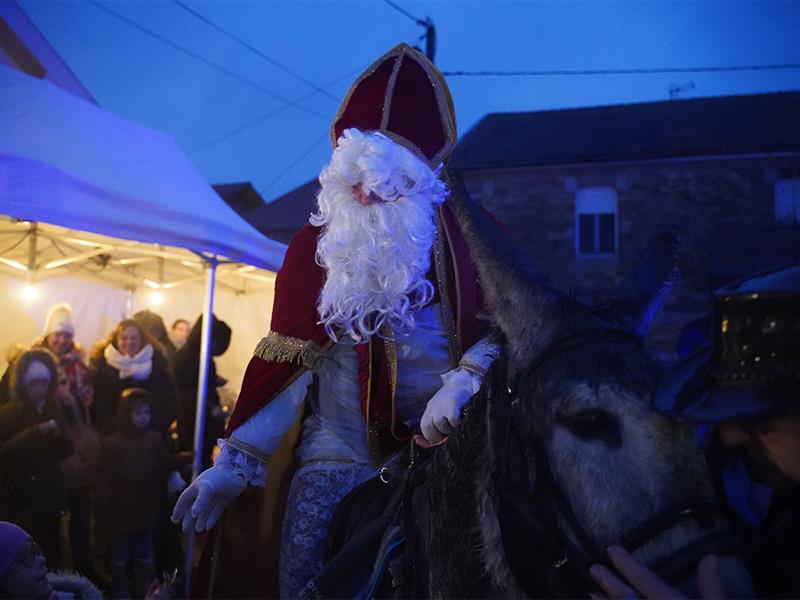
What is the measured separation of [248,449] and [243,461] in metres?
0.04

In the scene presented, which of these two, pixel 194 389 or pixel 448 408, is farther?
pixel 194 389

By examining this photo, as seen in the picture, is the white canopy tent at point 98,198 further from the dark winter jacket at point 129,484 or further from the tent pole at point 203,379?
the dark winter jacket at point 129,484

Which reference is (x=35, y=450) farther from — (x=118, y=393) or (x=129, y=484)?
(x=118, y=393)

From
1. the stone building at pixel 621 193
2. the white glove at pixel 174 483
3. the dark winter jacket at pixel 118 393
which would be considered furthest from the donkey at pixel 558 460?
the stone building at pixel 621 193

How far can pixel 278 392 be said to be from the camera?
226 cm

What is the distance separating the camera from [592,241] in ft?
60.5

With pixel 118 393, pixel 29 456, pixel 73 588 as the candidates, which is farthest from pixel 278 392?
pixel 118 393

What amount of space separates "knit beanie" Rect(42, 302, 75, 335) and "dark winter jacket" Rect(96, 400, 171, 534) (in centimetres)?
123

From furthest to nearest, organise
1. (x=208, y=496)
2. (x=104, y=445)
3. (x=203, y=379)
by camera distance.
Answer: (x=203, y=379), (x=104, y=445), (x=208, y=496)

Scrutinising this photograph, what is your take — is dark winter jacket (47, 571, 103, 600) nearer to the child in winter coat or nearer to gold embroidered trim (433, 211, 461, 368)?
gold embroidered trim (433, 211, 461, 368)

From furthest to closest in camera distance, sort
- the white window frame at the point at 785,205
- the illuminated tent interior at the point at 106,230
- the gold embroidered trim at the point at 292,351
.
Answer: the white window frame at the point at 785,205 < the illuminated tent interior at the point at 106,230 < the gold embroidered trim at the point at 292,351

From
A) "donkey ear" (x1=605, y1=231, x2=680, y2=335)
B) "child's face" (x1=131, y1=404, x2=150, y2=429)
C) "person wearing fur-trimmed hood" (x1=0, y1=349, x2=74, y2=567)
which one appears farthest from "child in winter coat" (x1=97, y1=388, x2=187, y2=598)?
"donkey ear" (x1=605, y1=231, x2=680, y2=335)

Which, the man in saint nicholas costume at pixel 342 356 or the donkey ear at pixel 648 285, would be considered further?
the man in saint nicholas costume at pixel 342 356

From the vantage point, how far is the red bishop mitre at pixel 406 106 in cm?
253
